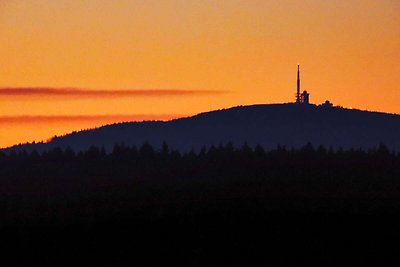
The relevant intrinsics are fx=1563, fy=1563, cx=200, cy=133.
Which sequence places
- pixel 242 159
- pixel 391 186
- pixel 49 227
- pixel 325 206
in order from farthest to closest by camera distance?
pixel 242 159, pixel 391 186, pixel 325 206, pixel 49 227

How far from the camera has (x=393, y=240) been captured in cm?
6372

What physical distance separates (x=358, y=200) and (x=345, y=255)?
55.3ft

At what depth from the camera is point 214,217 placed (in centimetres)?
7006

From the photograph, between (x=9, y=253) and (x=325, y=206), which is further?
(x=325, y=206)

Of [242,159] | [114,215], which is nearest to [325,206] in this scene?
[114,215]

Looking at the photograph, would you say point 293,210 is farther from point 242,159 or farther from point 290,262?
point 242,159

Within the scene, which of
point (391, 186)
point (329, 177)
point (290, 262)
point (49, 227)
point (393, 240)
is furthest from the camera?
point (329, 177)

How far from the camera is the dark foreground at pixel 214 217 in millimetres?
61031

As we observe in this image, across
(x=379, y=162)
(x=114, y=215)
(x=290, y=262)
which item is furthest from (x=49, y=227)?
(x=379, y=162)

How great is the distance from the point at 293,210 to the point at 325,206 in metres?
2.59

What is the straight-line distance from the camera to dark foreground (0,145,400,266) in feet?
200

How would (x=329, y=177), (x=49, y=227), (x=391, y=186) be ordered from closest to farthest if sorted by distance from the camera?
(x=49, y=227)
(x=391, y=186)
(x=329, y=177)

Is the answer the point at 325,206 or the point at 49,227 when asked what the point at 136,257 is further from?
the point at 325,206

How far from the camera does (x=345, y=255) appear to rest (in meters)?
60.4
